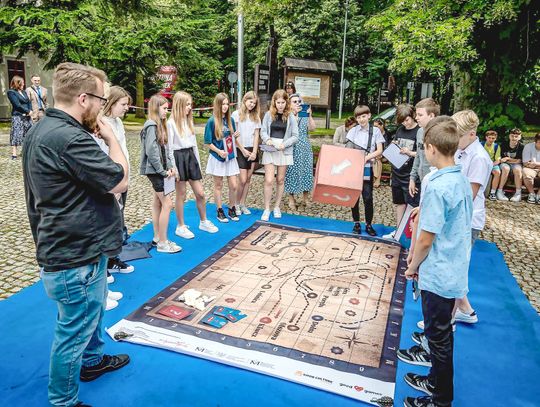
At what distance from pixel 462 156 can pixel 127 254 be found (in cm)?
365

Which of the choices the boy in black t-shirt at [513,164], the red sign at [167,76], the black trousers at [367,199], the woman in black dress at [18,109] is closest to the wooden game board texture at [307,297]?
the black trousers at [367,199]

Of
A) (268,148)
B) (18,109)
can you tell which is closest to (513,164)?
(268,148)

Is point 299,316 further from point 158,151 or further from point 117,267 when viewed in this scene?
point 158,151

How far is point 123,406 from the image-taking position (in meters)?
2.71

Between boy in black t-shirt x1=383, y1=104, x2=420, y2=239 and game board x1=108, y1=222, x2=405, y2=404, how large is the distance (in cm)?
71

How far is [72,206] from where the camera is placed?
232 cm

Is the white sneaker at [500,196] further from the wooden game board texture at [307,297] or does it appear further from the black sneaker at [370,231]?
the wooden game board texture at [307,297]

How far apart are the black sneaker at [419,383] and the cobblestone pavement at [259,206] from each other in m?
2.10

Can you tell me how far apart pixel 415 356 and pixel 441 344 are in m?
0.73

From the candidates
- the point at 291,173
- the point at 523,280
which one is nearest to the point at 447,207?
the point at 523,280

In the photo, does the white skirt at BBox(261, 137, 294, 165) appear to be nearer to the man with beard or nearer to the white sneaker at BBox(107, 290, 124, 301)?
the white sneaker at BBox(107, 290, 124, 301)

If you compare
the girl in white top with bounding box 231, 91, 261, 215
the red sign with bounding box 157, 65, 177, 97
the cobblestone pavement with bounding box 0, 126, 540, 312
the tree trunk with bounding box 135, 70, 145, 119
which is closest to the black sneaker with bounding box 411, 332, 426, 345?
the cobblestone pavement with bounding box 0, 126, 540, 312

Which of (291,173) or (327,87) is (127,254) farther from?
(327,87)

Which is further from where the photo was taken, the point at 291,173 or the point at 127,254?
the point at 291,173
